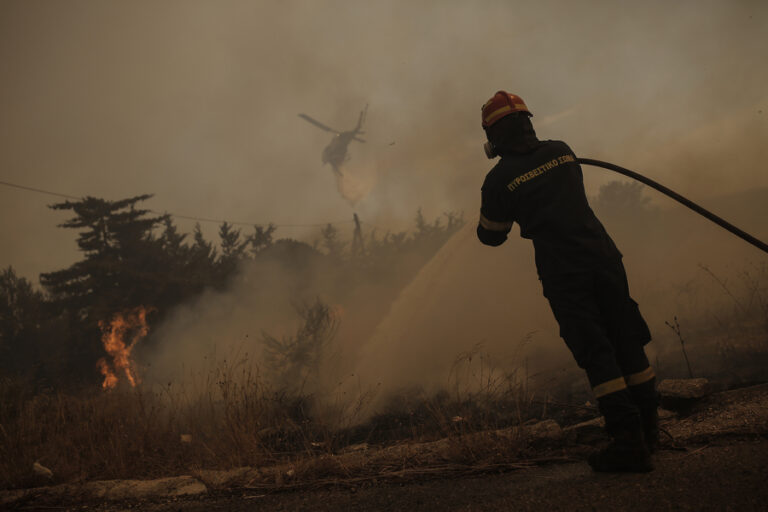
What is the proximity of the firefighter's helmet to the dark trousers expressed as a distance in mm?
1038

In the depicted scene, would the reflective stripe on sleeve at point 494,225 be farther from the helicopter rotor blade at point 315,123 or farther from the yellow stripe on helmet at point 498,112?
the helicopter rotor blade at point 315,123

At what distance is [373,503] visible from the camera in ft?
8.09

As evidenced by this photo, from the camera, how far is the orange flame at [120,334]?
19.6 m

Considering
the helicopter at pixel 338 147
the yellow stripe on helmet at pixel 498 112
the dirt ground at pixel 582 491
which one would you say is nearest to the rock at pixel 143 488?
the dirt ground at pixel 582 491

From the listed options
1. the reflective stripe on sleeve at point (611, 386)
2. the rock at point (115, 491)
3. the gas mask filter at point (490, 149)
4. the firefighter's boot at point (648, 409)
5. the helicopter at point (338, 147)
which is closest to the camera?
the reflective stripe on sleeve at point (611, 386)

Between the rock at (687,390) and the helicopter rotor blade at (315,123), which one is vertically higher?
the helicopter rotor blade at (315,123)

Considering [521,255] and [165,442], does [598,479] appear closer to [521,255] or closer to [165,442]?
[165,442]

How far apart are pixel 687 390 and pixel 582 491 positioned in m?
1.71

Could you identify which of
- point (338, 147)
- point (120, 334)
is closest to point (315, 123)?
point (338, 147)

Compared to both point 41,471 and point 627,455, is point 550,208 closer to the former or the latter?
point 627,455

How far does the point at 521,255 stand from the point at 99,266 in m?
21.0

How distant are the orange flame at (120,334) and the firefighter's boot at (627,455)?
21.2m

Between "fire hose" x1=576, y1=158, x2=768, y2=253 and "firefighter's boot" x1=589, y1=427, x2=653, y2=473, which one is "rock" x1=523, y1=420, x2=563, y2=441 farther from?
"fire hose" x1=576, y1=158, x2=768, y2=253

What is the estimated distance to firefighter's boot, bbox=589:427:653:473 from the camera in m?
2.15
